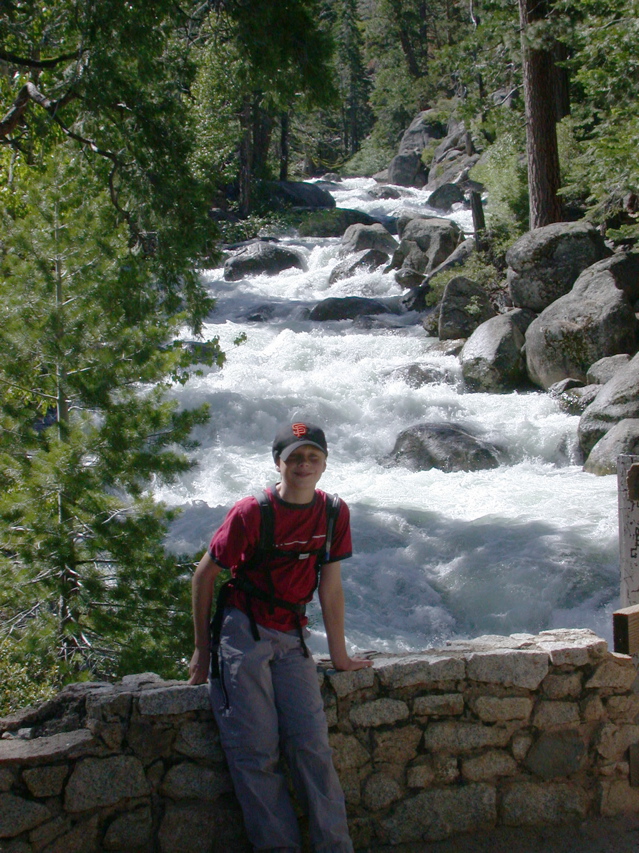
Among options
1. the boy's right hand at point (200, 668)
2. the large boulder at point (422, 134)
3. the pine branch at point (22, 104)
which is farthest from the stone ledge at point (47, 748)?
the large boulder at point (422, 134)

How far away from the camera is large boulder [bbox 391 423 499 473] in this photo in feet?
38.4

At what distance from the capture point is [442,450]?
11.9 meters

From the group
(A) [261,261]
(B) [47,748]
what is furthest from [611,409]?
(A) [261,261]

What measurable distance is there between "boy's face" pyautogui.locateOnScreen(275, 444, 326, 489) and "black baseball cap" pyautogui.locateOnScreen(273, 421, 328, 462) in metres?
0.02

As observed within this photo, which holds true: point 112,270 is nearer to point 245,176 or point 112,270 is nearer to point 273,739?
point 273,739

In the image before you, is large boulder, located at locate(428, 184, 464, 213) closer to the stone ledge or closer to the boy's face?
the boy's face

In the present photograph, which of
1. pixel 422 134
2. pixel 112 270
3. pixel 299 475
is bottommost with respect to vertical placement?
pixel 299 475

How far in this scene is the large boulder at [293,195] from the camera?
33.2 meters

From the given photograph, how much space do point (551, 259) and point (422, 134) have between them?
94.2 ft

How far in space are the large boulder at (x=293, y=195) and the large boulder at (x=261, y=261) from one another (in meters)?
7.21

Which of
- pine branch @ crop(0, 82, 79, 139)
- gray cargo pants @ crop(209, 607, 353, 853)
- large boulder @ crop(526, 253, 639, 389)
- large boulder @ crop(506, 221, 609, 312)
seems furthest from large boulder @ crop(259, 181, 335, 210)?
gray cargo pants @ crop(209, 607, 353, 853)

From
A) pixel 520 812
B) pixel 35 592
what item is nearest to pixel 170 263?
pixel 35 592

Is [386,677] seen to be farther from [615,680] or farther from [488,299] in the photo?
[488,299]

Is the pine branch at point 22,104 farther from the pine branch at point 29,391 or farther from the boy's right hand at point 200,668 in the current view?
the boy's right hand at point 200,668
